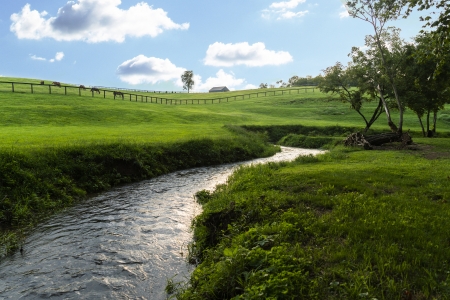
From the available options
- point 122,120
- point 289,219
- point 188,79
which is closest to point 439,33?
point 289,219

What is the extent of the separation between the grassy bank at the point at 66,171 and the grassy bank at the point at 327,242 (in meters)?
6.35

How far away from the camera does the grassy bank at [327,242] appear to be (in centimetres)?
521

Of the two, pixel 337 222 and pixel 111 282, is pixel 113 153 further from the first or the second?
pixel 337 222

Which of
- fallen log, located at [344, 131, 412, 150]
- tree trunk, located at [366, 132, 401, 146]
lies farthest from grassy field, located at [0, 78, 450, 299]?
tree trunk, located at [366, 132, 401, 146]

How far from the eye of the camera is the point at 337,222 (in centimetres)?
780

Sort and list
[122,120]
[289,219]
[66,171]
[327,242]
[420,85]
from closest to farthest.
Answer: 1. [327,242]
2. [289,219]
3. [66,171]
4. [420,85]
5. [122,120]

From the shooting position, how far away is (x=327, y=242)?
22.4 feet

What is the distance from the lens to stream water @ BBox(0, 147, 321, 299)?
6711 mm

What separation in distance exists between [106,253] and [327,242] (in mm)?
5858

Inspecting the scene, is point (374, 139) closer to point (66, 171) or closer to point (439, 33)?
point (439, 33)

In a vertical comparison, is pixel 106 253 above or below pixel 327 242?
below

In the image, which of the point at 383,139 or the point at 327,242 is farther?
the point at 383,139

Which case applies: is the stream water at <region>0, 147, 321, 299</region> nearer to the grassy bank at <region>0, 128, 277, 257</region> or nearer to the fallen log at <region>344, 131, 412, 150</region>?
the grassy bank at <region>0, 128, 277, 257</region>

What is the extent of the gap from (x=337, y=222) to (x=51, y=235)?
8615 millimetres
